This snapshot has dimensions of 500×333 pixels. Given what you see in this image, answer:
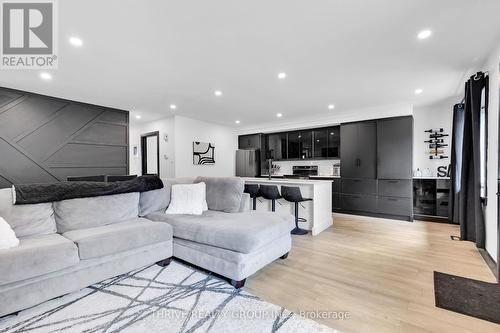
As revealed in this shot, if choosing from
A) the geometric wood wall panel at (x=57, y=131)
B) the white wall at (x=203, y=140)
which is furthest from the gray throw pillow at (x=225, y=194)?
the geometric wood wall panel at (x=57, y=131)

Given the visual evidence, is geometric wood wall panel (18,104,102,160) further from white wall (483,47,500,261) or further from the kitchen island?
white wall (483,47,500,261)

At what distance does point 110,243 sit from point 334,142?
5402 millimetres

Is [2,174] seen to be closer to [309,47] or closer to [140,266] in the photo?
[140,266]

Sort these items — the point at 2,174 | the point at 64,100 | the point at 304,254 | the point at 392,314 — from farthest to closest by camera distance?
the point at 64,100, the point at 2,174, the point at 304,254, the point at 392,314

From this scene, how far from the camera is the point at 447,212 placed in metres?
4.58

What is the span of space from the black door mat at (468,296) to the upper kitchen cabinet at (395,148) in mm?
2933

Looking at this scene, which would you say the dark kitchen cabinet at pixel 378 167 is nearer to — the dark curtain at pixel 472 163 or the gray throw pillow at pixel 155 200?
the dark curtain at pixel 472 163

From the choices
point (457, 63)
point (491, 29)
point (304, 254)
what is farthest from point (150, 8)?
point (457, 63)

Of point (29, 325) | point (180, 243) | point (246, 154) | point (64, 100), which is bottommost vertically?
point (29, 325)

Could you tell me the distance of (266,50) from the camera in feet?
8.71

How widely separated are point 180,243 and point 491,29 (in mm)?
3969

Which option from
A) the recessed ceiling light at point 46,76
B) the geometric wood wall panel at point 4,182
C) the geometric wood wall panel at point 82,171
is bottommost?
the geometric wood wall panel at point 4,182

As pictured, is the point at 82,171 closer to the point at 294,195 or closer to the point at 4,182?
the point at 4,182

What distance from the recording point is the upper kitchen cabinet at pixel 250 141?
7.25 m
